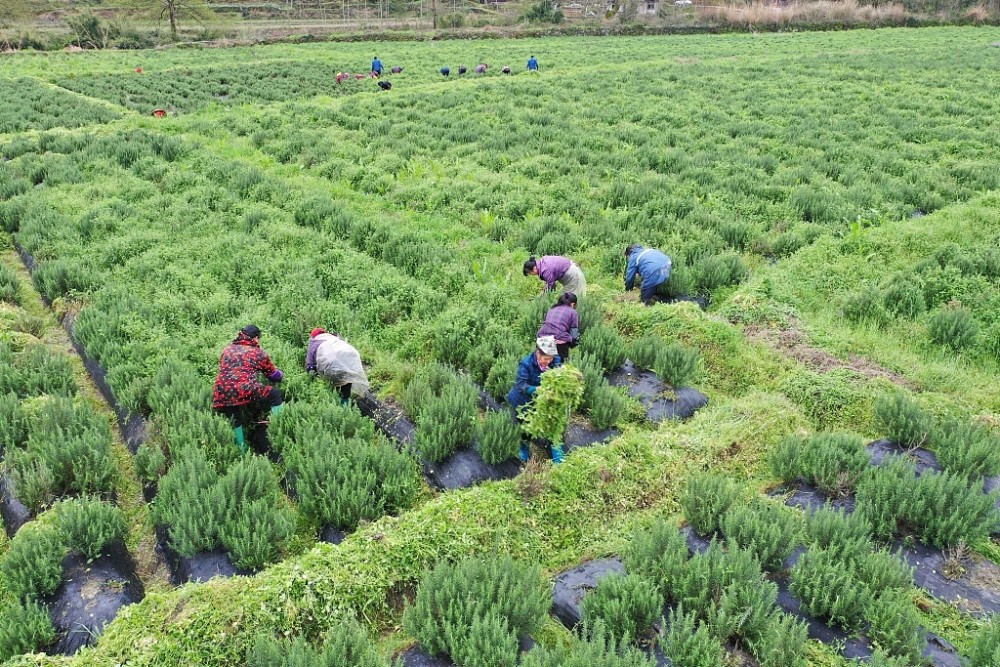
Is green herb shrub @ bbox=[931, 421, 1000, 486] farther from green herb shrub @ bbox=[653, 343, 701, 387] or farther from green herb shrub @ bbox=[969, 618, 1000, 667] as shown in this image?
green herb shrub @ bbox=[653, 343, 701, 387]

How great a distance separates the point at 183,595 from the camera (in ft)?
12.1

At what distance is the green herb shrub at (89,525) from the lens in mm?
4191

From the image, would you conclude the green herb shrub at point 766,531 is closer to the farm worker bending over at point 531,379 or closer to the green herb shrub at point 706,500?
the green herb shrub at point 706,500

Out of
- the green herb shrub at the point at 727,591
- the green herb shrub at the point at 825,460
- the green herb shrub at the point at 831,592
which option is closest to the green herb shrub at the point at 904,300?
the green herb shrub at the point at 825,460

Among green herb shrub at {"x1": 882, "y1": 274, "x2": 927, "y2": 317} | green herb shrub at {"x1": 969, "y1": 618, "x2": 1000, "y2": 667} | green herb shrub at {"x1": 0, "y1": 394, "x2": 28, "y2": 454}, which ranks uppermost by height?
green herb shrub at {"x1": 882, "y1": 274, "x2": 927, "y2": 317}

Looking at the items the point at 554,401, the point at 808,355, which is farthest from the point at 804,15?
the point at 554,401

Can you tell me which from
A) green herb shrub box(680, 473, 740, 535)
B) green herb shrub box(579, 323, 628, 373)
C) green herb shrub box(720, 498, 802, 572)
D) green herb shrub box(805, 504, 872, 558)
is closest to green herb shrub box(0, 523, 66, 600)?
green herb shrub box(680, 473, 740, 535)

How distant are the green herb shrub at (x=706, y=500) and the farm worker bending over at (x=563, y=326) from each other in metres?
1.94

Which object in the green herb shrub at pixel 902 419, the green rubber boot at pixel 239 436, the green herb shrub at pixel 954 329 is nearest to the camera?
the green herb shrub at pixel 902 419

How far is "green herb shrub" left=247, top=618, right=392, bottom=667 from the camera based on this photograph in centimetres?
323

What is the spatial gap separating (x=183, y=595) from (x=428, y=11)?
6259 cm

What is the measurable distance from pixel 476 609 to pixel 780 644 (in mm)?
1632

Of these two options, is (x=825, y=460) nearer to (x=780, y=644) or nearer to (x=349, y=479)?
(x=780, y=644)

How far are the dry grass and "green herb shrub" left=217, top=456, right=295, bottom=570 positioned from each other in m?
50.5
